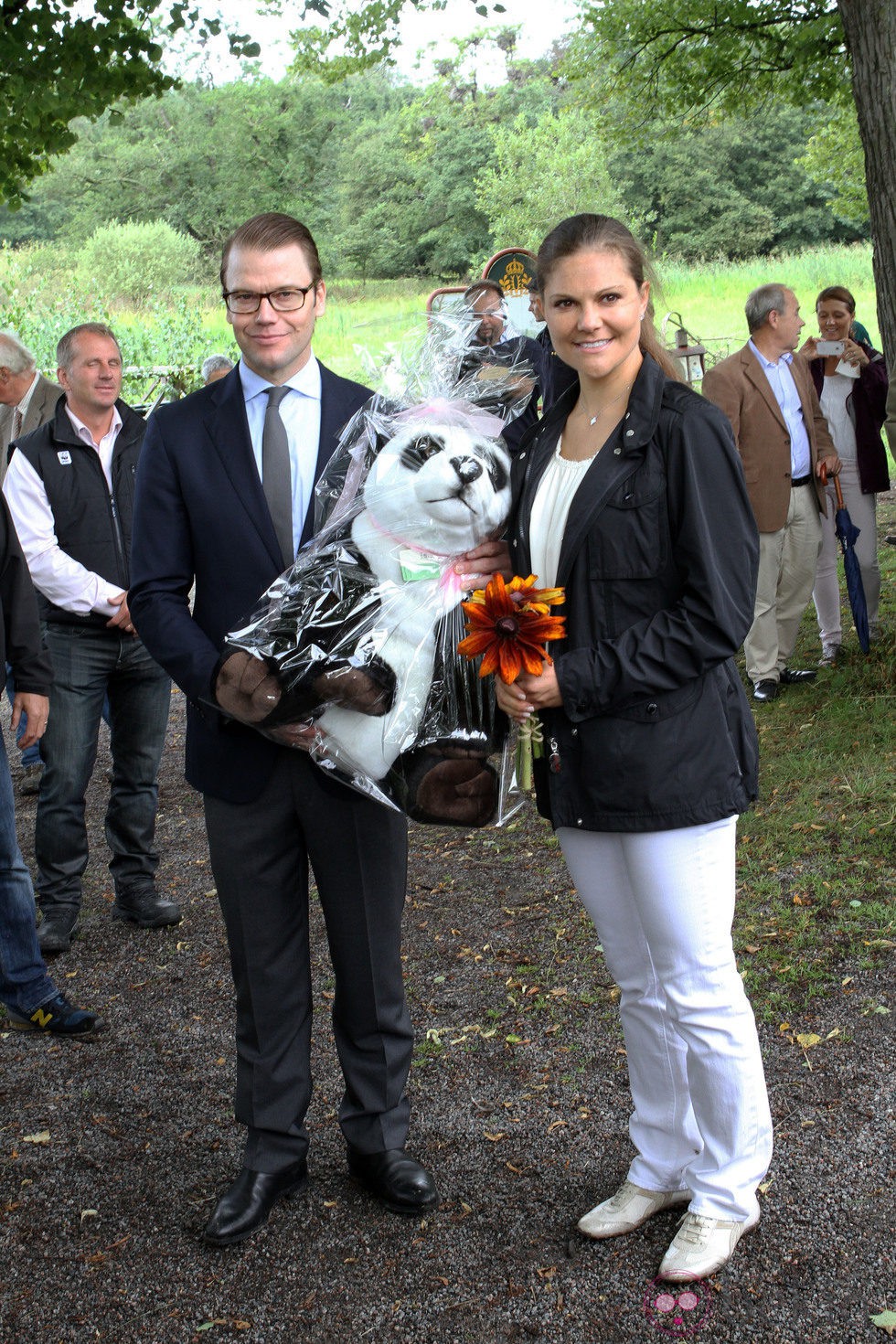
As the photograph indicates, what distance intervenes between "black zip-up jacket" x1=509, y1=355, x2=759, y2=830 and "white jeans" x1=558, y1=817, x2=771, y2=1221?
0.11 metres

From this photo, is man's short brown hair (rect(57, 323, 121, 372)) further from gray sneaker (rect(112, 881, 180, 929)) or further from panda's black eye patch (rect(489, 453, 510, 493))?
panda's black eye patch (rect(489, 453, 510, 493))

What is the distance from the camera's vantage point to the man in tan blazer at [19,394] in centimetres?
680

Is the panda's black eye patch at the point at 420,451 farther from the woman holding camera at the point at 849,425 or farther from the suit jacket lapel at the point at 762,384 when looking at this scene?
the woman holding camera at the point at 849,425

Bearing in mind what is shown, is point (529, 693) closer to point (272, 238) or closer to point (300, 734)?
point (300, 734)

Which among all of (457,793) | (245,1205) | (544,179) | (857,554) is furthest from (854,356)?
(544,179)

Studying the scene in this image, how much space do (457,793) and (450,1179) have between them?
46.9 inches

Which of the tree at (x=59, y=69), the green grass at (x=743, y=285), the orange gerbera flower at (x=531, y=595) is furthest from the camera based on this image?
the green grass at (x=743, y=285)

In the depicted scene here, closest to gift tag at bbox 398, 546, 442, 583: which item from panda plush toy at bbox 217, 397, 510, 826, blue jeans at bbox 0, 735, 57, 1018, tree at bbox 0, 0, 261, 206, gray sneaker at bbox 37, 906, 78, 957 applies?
panda plush toy at bbox 217, 397, 510, 826

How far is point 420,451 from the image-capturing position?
8.41 ft

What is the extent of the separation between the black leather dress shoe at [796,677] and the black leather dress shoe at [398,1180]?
17.3ft

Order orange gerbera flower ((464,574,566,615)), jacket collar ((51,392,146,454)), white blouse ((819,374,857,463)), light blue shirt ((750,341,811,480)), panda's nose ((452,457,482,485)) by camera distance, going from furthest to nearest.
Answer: white blouse ((819,374,857,463)) < light blue shirt ((750,341,811,480)) < jacket collar ((51,392,146,454)) < panda's nose ((452,457,482,485)) < orange gerbera flower ((464,574,566,615))

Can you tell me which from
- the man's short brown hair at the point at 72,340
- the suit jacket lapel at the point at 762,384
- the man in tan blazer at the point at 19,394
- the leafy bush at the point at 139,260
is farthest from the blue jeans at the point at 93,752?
the leafy bush at the point at 139,260

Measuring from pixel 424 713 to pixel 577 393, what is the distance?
2.69 ft

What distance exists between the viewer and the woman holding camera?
7.80m
